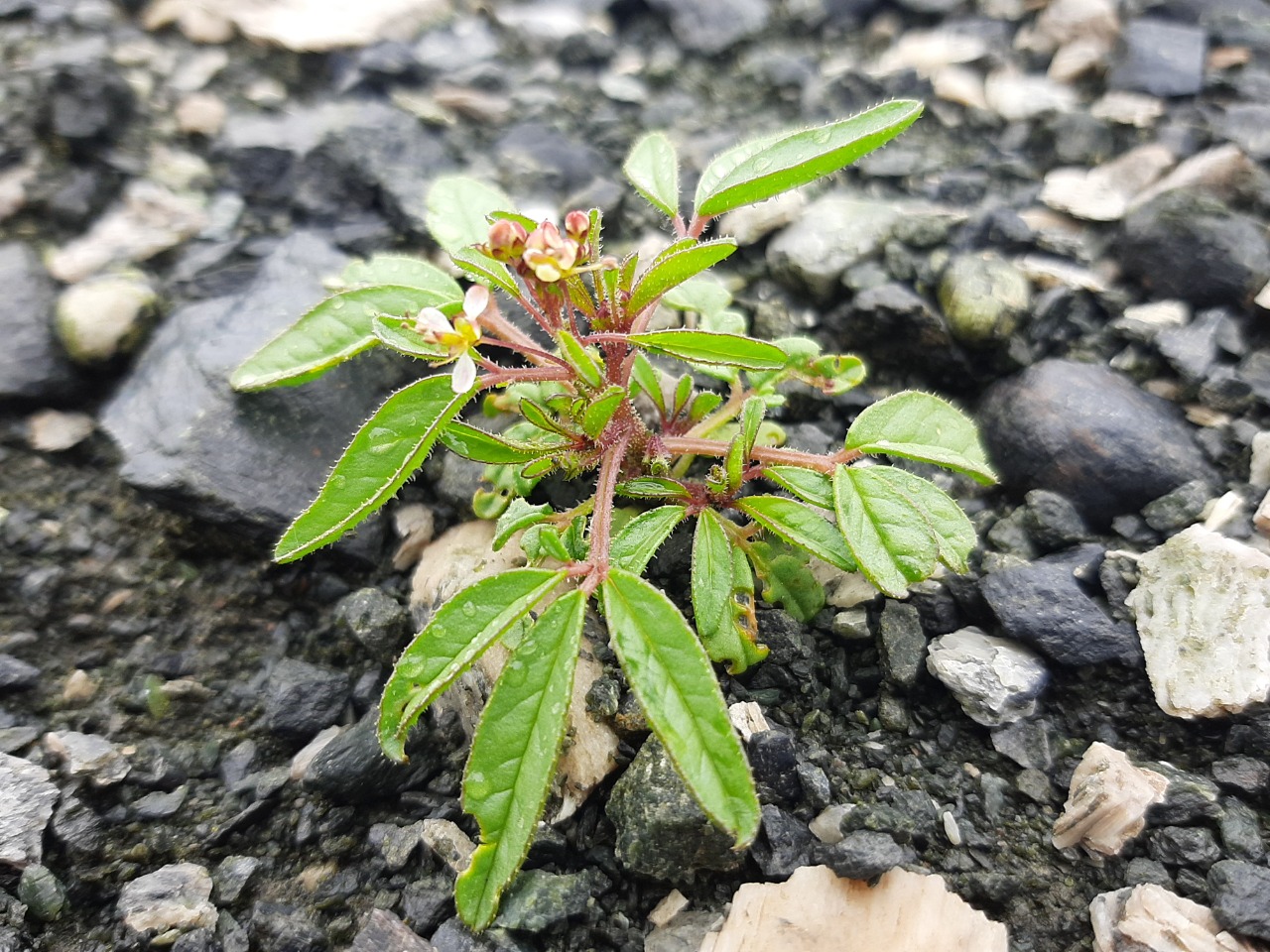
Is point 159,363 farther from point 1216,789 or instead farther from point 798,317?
point 1216,789

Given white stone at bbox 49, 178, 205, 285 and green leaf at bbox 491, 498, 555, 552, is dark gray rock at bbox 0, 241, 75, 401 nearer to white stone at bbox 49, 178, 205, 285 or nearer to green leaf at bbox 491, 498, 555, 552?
white stone at bbox 49, 178, 205, 285

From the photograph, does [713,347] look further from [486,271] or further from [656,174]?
[656,174]

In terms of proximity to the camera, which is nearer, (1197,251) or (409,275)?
(409,275)

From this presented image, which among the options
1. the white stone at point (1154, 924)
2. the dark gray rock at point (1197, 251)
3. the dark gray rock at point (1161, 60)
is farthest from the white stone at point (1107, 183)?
the white stone at point (1154, 924)

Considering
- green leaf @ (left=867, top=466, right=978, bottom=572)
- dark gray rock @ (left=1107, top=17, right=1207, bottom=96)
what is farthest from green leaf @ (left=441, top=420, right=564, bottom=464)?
dark gray rock @ (left=1107, top=17, right=1207, bottom=96)

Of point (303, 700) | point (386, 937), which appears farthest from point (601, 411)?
point (386, 937)

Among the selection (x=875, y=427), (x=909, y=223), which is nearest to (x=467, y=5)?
(x=909, y=223)
